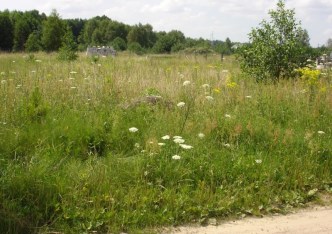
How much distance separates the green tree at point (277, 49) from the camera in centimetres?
1100

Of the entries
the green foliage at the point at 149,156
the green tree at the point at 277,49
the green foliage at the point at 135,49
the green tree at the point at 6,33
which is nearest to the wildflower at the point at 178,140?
the green foliage at the point at 149,156

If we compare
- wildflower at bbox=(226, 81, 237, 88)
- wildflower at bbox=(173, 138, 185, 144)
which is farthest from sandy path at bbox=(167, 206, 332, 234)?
wildflower at bbox=(226, 81, 237, 88)

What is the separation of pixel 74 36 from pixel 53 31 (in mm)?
3555

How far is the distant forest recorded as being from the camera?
38844mm

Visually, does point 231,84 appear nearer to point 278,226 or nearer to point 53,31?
point 278,226

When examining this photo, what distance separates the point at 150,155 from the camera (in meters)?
5.31

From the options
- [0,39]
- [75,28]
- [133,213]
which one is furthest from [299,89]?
[75,28]

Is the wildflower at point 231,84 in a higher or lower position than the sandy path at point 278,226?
higher

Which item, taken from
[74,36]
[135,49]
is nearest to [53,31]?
[74,36]

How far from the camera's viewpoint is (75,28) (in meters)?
112

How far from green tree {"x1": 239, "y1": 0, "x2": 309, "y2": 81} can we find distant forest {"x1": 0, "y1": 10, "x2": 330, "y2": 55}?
4.23ft

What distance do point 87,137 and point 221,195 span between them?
2384mm

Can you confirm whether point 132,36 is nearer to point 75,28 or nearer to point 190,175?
point 75,28

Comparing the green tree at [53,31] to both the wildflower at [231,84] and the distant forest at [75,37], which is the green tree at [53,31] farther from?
the wildflower at [231,84]
